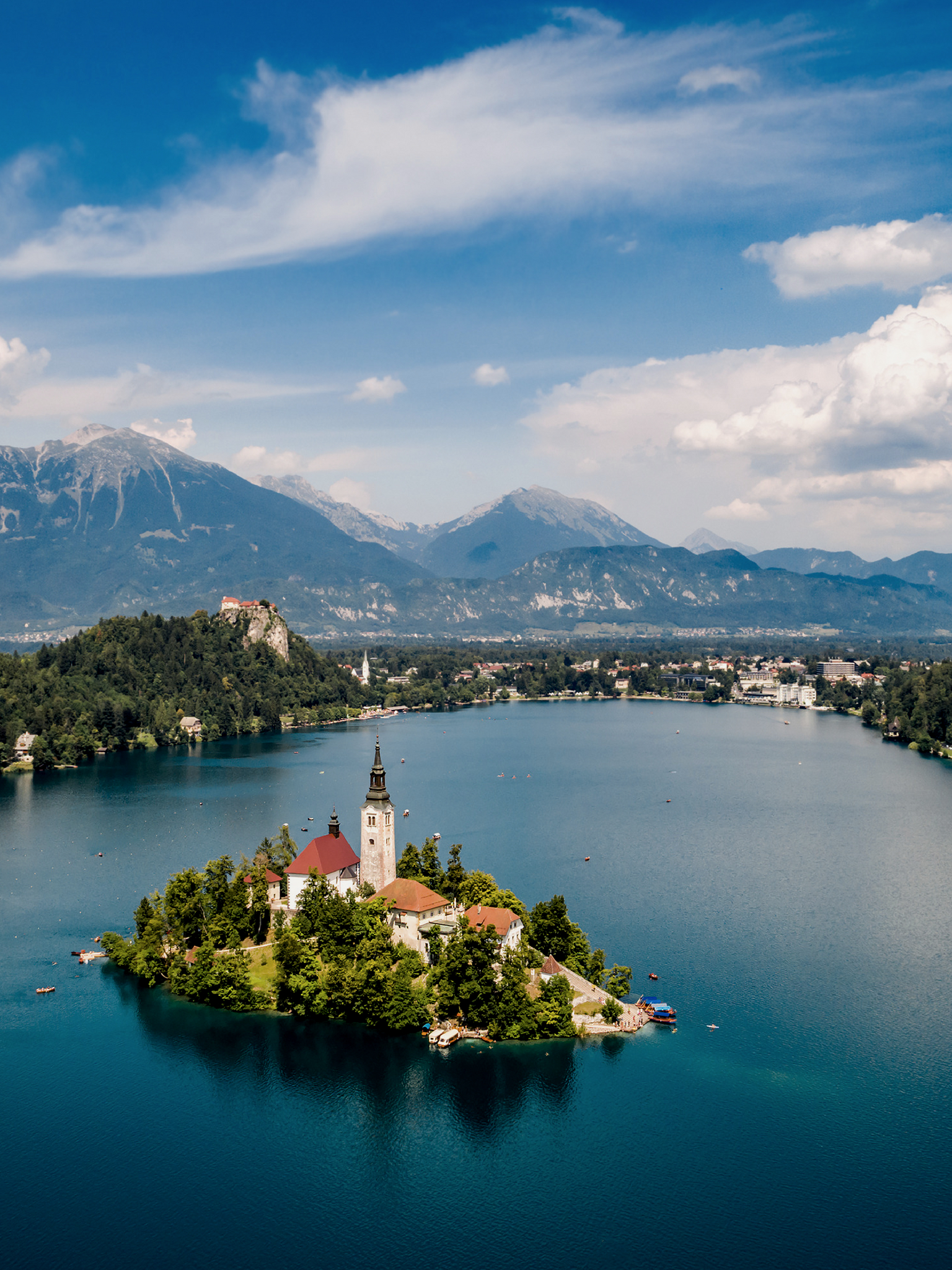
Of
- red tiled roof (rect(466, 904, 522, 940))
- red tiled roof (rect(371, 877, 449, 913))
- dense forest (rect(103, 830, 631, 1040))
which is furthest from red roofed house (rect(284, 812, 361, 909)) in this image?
red tiled roof (rect(466, 904, 522, 940))

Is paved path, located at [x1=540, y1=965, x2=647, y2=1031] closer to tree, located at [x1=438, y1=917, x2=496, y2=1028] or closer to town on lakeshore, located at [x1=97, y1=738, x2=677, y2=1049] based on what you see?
town on lakeshore, located at [x1=97, y1=738, x2=677, y2=1049]

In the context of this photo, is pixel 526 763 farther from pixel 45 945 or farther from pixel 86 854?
pixel 45 945

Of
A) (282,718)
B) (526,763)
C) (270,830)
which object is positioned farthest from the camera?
(282,718)

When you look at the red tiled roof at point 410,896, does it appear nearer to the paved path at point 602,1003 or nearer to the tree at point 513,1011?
the tree at point 513,1011

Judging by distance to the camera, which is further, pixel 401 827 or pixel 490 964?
pixel 401 827

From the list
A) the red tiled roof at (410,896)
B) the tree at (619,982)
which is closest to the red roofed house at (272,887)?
the red tiled roof at (410,896)

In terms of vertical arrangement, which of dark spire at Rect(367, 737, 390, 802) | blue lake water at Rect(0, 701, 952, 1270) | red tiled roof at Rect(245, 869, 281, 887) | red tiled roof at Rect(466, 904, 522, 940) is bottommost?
blue lake water at Rect(0, 701, 952, 1270)

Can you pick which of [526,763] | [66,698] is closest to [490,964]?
[526,763]
